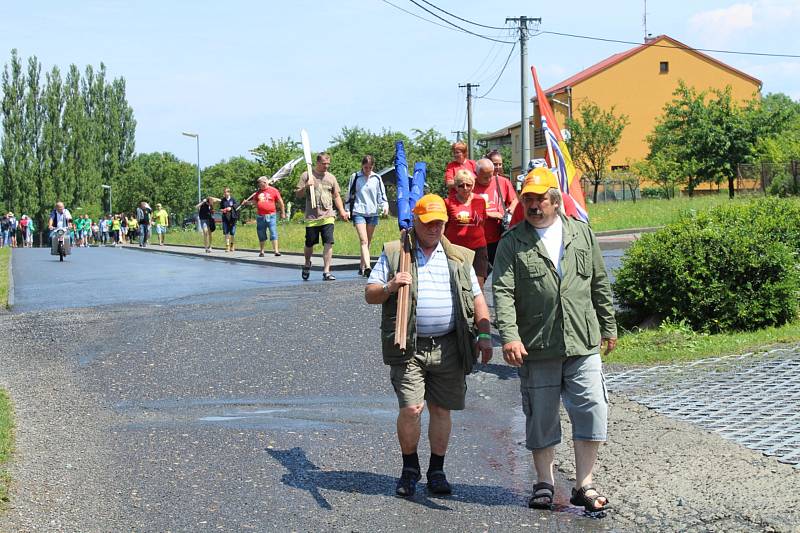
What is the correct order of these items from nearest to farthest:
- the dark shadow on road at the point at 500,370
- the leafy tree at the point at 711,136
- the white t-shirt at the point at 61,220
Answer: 1. the dark shadow on road at the point at 500,370
2. the white t-shirt at the point at 61,220
3. the leafy tree at the point at 711,136

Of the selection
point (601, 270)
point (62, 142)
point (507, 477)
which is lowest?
point (507, 477)

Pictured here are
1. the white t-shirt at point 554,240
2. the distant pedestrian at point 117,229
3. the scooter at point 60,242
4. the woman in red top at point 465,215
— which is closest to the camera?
the white t-shirt at point 554,240

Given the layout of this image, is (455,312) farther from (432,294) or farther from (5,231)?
(5,231)

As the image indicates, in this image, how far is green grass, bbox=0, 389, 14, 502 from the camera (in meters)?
5.71

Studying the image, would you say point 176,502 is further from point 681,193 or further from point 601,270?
point 681,193

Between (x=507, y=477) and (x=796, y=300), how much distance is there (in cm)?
591

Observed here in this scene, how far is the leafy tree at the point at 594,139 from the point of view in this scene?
6450 cm

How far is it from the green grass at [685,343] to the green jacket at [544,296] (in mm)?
4353

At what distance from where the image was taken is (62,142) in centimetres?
8856

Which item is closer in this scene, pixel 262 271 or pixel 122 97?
pixel 262 271

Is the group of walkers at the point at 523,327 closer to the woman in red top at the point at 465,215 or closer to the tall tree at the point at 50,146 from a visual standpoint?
the woman in red top at the point at 465,215

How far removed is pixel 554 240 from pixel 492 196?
5.08m

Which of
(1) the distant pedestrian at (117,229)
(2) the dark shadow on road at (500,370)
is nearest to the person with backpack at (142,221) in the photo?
(1) the distant pedestrian at (117,229)

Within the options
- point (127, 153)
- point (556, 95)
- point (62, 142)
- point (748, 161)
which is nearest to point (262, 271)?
point (748, 161)
